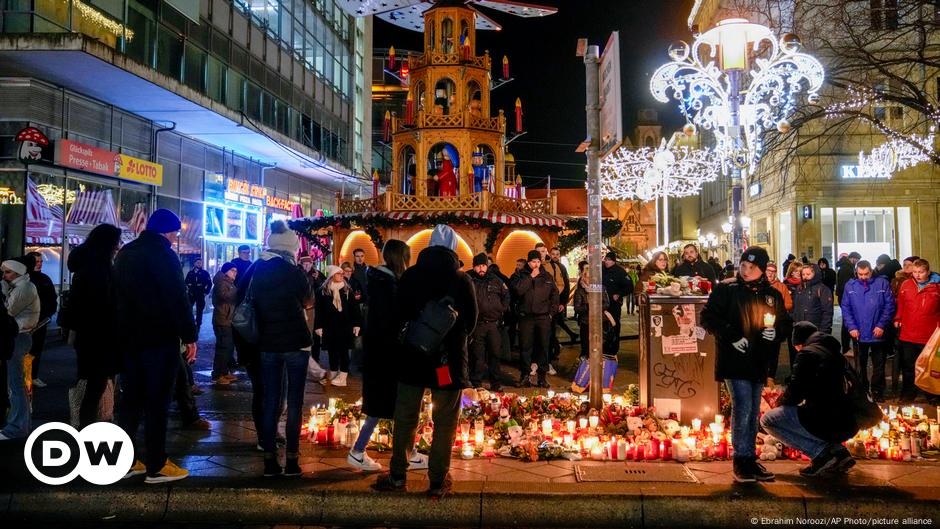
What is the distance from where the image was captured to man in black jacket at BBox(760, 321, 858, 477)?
532 cm

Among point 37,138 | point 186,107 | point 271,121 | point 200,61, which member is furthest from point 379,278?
point 271,121

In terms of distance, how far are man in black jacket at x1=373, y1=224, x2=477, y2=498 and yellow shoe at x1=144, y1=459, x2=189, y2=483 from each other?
1596 mm

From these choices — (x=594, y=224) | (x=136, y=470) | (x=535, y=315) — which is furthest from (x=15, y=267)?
(x=535, y=315)

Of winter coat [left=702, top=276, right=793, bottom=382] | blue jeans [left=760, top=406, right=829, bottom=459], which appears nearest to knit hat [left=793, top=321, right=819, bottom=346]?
winter coat [left=702, top=276, right=793, bottom=382]

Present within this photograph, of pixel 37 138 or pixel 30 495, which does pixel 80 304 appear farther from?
pixel 37 138

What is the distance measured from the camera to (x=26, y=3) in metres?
14.6

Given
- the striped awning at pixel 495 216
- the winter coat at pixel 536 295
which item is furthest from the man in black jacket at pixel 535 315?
the striped awning at pixel 495 216

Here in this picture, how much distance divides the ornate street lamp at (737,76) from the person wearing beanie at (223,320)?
7570 millimetres

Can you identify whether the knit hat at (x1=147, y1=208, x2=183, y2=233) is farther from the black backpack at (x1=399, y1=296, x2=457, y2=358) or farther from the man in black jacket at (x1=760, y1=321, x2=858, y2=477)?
the man in black jacket at (x1=760, y1=321, x2=858, y2=477)

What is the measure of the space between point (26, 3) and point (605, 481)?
16357mm

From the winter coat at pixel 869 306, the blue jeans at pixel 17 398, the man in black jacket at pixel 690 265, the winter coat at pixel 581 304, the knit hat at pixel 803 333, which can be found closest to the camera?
the knit hat at pixel 803 333

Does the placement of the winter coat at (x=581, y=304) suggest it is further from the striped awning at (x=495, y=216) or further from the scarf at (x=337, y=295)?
the striped awning at (x=495, y=216)

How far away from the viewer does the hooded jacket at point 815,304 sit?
32.5ft

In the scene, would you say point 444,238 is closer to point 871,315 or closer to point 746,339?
point 746,339
